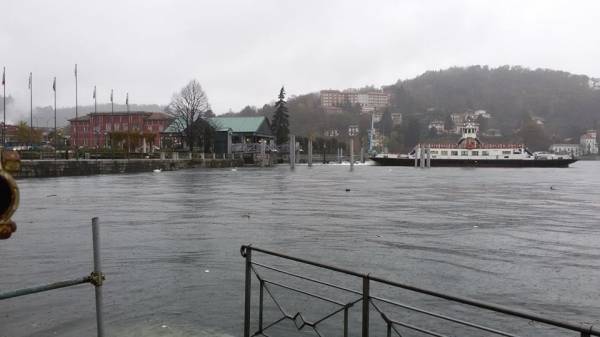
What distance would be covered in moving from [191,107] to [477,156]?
51964mm

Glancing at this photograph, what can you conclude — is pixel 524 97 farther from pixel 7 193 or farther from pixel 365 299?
pixel 7 193

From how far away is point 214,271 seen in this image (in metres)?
10.8

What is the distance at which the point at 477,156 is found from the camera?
94.1 meters

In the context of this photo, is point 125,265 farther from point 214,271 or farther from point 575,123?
point 575,123

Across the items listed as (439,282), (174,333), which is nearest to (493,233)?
(439,282)

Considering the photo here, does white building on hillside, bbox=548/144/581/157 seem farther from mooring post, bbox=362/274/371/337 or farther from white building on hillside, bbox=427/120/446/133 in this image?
mooring post, bbox=362/274/371/337

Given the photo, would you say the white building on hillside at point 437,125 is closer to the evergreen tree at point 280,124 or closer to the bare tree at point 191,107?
the evergreen tree at point 280,124

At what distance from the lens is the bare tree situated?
91.7 metres

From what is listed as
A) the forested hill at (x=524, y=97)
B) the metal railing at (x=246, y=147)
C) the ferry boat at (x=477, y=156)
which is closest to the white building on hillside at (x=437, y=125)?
the forested hill at (x=524, y=97)

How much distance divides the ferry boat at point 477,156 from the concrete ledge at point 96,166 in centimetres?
4040

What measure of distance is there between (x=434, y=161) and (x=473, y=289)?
90530 millimetres

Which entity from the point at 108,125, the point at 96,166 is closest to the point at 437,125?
the point at 108,125

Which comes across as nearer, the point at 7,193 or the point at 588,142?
the point at 7,193

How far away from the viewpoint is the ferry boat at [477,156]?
9088 cm
